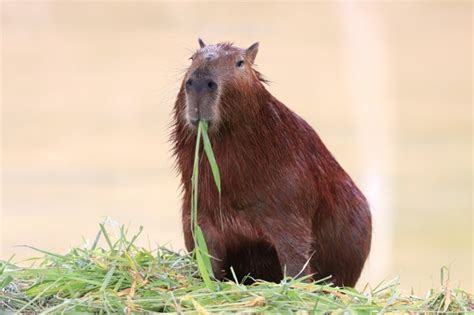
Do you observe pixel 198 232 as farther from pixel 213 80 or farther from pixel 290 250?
pixel 213 80

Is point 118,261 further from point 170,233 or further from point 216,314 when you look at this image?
point 170,233

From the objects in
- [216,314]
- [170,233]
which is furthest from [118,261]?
[170,233]

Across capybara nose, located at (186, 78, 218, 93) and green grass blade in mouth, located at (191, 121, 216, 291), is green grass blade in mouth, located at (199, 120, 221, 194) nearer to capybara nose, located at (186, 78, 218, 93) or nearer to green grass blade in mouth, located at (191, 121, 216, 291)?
green grass blade in mouth, located at (191, 121, 216, 291)

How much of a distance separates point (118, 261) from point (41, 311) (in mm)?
464

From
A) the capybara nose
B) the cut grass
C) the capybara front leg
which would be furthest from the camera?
the capybara front leg

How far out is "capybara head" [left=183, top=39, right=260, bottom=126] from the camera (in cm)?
411

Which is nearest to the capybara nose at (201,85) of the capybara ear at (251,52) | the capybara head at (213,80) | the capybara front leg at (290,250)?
the capybara head at (213,80)

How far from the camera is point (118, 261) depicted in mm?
4262

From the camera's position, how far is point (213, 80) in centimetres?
412

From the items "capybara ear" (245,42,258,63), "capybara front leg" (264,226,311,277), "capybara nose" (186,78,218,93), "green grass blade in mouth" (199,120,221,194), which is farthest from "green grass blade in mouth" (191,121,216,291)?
"capybara ear" (245,42,258,63)

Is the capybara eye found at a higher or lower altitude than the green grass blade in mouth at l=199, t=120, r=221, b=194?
higher

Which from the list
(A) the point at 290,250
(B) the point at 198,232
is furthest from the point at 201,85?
(A) the point at 290,250

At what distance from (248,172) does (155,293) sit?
602mm

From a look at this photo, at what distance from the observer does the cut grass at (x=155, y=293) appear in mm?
3791
